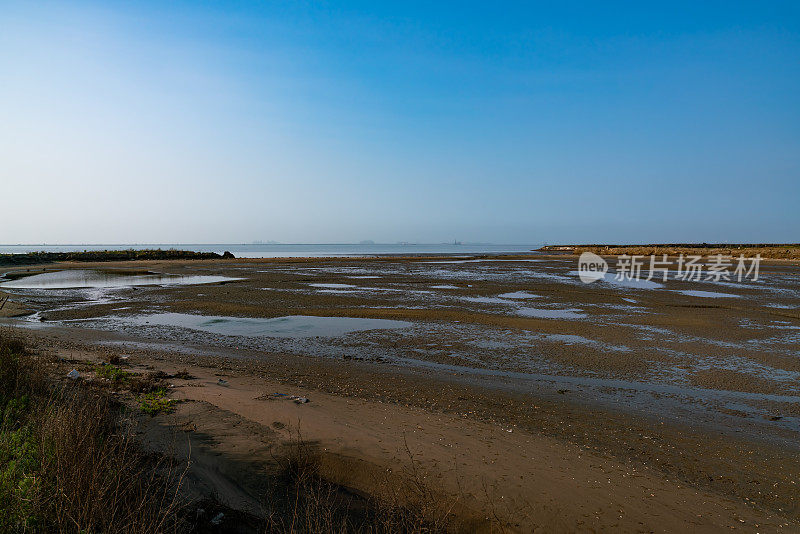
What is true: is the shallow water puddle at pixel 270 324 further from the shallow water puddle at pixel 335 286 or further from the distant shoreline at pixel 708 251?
the distant shoreline at pixel 708 251

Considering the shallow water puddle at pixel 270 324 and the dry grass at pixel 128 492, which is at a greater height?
the dry grass at pixel 128 492

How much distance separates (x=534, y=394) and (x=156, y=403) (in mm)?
7295

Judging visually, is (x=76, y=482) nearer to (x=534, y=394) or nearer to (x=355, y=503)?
(x=355, y=503)

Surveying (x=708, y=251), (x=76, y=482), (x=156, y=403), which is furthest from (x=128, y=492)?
(x=708, y=251)

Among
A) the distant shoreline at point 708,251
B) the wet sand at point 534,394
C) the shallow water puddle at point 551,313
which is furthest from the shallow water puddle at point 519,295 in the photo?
the distant shoreline at point 708,251

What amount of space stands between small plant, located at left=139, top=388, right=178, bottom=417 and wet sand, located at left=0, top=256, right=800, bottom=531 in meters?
0.29

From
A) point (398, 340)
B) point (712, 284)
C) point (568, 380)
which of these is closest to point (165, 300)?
point (398, 340)

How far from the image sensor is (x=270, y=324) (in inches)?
687

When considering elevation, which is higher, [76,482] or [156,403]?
[76,482]

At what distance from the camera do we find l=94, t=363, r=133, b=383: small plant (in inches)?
345

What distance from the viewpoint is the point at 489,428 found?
720cm

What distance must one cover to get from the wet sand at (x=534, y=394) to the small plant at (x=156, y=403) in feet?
0.95

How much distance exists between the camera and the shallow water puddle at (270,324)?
15906 mm

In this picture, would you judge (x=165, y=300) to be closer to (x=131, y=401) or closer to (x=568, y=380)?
(x=131, y=401)
